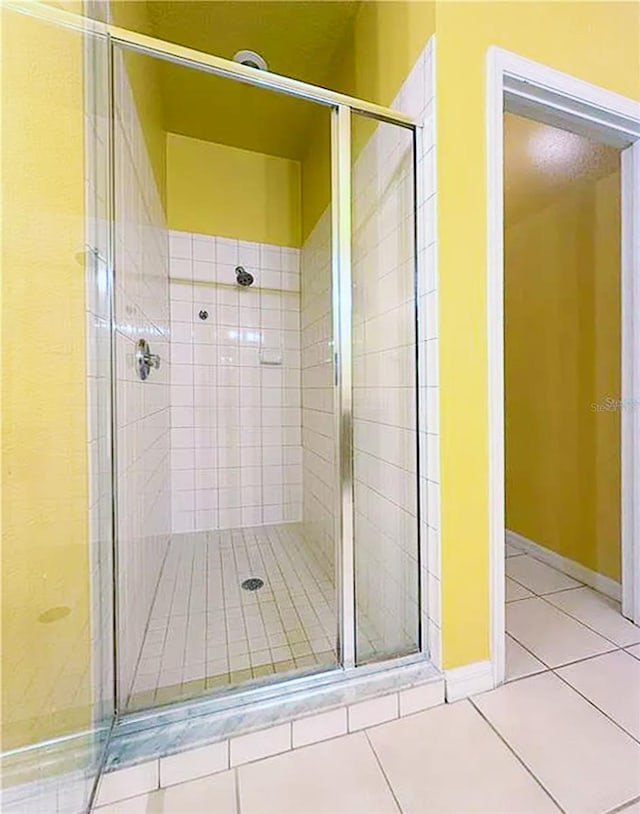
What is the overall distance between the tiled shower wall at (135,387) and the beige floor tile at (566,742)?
3.69 feet

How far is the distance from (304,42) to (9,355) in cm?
209

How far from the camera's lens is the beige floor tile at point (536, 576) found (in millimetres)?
1834

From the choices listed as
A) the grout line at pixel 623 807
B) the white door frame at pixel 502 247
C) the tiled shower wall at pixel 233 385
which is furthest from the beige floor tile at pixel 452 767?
the tiled shower wall at pixel 233 385

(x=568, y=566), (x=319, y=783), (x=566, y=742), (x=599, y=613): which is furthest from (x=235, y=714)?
(x=568, y=566)

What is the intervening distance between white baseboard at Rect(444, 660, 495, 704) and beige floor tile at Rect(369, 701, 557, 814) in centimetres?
4

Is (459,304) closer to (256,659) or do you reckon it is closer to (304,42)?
(256,659)

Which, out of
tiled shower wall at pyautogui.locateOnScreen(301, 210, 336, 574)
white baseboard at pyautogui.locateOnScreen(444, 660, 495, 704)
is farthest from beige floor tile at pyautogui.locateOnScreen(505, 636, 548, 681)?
tiled shower wall at pyautogui.locateOnScreen(301, 210, 336, 574)

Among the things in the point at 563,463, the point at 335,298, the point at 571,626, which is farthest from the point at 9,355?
the point at 563,463

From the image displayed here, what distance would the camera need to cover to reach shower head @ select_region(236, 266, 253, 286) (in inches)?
104

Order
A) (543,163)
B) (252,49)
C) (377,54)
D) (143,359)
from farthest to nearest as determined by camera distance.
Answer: (543,163) → (252,49) → (143,359) → (377,54)

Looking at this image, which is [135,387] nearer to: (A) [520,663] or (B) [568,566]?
(A) [520,663]

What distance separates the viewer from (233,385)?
2729mm

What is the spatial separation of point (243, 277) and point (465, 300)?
6.06 ft

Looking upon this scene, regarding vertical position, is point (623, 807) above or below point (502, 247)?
below
